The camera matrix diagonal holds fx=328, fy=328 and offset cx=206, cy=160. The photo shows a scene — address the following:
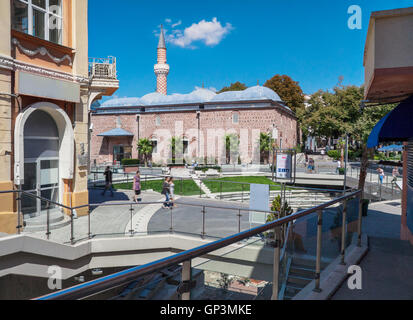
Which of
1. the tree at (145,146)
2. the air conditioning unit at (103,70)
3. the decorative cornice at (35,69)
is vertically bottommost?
the tree at (145,146)

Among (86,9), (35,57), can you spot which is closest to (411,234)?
(35,57)

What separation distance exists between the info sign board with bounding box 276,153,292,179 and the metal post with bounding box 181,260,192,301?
12.1 metres

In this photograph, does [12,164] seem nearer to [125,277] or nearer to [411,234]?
[125,277]

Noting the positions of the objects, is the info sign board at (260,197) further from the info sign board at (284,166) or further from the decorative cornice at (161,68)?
the decorative cornice at (161,68)

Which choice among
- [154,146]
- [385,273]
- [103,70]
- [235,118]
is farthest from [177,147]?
[385,273]

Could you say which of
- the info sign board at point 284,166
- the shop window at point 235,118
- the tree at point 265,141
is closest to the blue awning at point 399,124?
the info sign board at point 284,166

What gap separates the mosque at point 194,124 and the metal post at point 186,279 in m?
36.7

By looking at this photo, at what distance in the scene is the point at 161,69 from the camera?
180ft

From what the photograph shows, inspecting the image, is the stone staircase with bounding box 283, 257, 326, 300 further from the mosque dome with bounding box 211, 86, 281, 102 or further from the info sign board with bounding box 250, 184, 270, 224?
the mosque dome with bounding box 211, 86, 281, 102

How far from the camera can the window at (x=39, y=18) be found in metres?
9.77

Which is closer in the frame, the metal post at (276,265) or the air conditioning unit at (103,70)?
the metal post at (276,265)

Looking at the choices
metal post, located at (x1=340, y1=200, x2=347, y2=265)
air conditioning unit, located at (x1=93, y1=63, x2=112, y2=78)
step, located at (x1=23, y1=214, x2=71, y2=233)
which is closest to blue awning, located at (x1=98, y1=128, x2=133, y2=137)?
air conditioning unit, located at (x1=93, y1=63, x2=112, y2=78)

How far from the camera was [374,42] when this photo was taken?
186 inches

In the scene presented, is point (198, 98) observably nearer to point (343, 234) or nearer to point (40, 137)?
point (40, 137)
